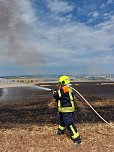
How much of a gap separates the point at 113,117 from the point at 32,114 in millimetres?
4826

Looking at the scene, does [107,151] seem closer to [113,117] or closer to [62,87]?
[62,87]

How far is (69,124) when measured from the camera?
1088cm

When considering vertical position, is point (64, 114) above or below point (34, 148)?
Result: above

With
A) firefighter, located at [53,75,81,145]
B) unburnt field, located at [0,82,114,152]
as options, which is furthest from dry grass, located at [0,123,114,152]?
firefighter, located at [53,75,81,145]

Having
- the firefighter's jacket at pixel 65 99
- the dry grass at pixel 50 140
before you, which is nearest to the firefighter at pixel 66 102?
the firefighter's jacket at pixel 65 99

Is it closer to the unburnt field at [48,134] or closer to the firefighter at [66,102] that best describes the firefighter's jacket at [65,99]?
the firefighter at [66,102]

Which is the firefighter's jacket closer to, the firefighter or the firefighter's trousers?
the firefighter

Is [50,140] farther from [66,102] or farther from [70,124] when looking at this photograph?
[66,102]

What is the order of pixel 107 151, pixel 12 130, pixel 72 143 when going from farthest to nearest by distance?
pixel 12 130
pixel 72 143
pixel 107 151

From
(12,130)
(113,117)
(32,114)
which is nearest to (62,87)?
(12,130)

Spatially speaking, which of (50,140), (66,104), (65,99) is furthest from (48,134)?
(65,99)

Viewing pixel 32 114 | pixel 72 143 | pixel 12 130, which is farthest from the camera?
pixel 32 114

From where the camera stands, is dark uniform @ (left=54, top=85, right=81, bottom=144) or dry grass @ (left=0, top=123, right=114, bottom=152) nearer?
dry grass @ (left=0, top=123, right=114, bottom=152)

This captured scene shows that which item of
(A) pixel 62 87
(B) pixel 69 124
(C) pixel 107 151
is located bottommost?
(C) pixel 107 151
